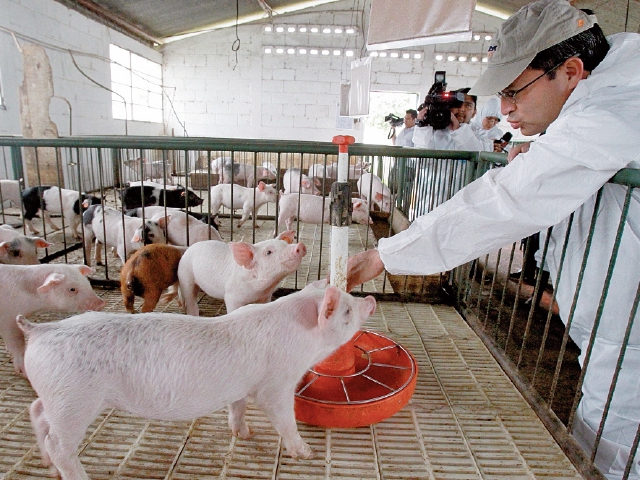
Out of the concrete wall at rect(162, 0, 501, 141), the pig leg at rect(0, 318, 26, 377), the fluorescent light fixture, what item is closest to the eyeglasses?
the pig leg at rect(0, 318, 26, 377)

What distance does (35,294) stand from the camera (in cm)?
235

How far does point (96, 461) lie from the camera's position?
1.69 meters

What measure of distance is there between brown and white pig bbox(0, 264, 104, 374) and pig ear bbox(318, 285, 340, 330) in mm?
1405

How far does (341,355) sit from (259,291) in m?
0.75

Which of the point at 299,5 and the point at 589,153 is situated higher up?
the point at 299,5

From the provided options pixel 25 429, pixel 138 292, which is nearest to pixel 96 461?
pixel 25 429

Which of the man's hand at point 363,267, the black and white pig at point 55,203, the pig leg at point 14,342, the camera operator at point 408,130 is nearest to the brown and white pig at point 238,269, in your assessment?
the man's hand at point 363,267

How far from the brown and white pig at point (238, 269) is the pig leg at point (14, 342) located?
3.19 feet

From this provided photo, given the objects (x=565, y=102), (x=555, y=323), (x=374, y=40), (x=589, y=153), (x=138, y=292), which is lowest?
(x=555, y=323)

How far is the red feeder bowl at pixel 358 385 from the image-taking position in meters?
1.83

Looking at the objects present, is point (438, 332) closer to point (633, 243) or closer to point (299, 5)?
point (633, 243)

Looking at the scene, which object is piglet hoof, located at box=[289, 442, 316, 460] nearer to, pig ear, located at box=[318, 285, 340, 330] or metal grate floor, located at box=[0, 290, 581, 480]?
metal grate floor, located at box=[0, 290, 581, 480]

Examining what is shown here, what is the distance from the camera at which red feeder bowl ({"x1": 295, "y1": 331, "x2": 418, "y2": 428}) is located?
183cm

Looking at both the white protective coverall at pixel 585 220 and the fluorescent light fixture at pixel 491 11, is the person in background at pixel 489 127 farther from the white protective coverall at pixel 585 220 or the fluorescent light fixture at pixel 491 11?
the fluorescent light fixture at pixel 491 11
